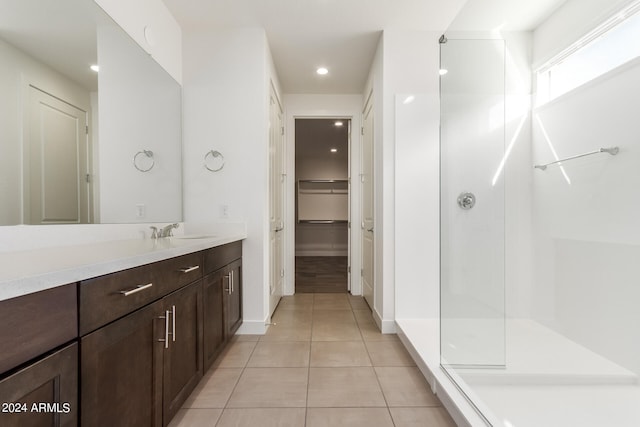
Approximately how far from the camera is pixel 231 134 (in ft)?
8.81

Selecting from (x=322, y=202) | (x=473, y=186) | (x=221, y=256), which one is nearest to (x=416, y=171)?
(x=473, y=186)

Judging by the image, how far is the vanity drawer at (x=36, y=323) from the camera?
0.65 m

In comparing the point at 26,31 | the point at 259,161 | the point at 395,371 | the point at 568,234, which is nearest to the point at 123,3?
the point at 26,31

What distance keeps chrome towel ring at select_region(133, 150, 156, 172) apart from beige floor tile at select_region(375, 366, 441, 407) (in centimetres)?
210

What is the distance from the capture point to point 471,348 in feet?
5.84

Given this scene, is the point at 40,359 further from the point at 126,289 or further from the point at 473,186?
the point at 473,186

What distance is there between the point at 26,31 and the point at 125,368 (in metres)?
1.39

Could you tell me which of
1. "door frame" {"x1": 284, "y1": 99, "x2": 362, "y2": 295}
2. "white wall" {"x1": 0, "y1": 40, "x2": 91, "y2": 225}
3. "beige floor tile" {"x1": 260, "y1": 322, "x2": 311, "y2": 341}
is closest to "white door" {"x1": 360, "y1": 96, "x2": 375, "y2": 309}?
"door frame" {"x1": 284, "y1": 99, "x2": 362, "y2": 295}

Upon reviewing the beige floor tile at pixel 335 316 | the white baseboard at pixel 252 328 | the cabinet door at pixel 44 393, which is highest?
the cabinet door at pixel 44 393

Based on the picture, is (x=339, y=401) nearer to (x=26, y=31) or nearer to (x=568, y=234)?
(x=568, y=234)

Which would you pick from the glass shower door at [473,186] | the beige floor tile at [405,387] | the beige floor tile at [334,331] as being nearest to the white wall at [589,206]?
the glass shower door at [473,186]

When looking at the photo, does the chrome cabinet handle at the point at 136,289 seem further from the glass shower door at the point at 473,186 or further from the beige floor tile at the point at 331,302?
the beige floor tile at the point at 331,302

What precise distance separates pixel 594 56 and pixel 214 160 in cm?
268

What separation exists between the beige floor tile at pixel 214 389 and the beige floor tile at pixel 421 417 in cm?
93
